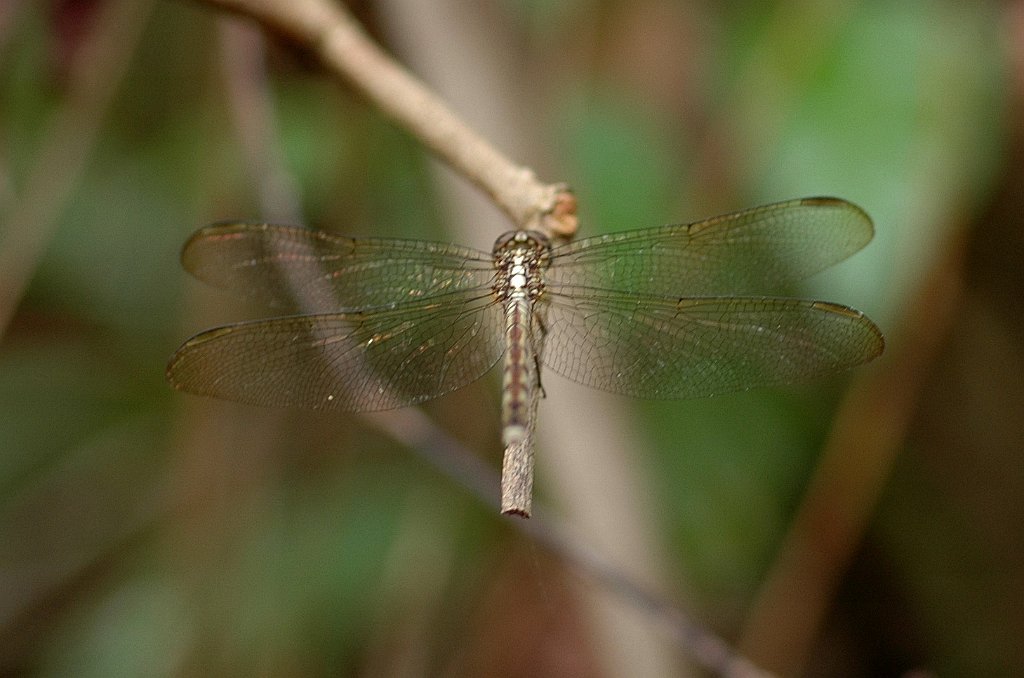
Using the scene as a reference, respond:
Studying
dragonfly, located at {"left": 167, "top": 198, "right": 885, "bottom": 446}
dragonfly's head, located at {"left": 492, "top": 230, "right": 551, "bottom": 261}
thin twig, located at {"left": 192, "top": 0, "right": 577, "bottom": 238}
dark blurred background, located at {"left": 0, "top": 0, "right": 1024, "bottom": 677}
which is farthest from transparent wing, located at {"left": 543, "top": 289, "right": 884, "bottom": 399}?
dark blurred background, located at {"left": 0, "top": 0, "right": 1024, "bottom": 677}

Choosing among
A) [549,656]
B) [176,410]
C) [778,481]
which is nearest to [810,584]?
[778,481]

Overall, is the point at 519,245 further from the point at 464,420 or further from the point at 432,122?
the point at 464,420

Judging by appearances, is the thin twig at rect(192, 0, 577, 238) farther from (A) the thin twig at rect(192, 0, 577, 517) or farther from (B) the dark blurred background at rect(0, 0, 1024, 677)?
(B) the dark blurred background at rect(0, 0, 1024, 677)

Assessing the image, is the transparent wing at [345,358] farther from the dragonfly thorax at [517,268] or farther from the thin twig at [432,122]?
the thin twig at [432,122]

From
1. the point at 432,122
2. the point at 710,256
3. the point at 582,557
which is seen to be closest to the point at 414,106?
the point at 432,122

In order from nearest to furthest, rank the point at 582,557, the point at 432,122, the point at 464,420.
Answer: the point at 432,122 < the point at 582,557 < the point at 464,420

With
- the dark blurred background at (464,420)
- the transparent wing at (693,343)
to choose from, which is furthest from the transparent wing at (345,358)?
the dark blurred background at (464,420)
